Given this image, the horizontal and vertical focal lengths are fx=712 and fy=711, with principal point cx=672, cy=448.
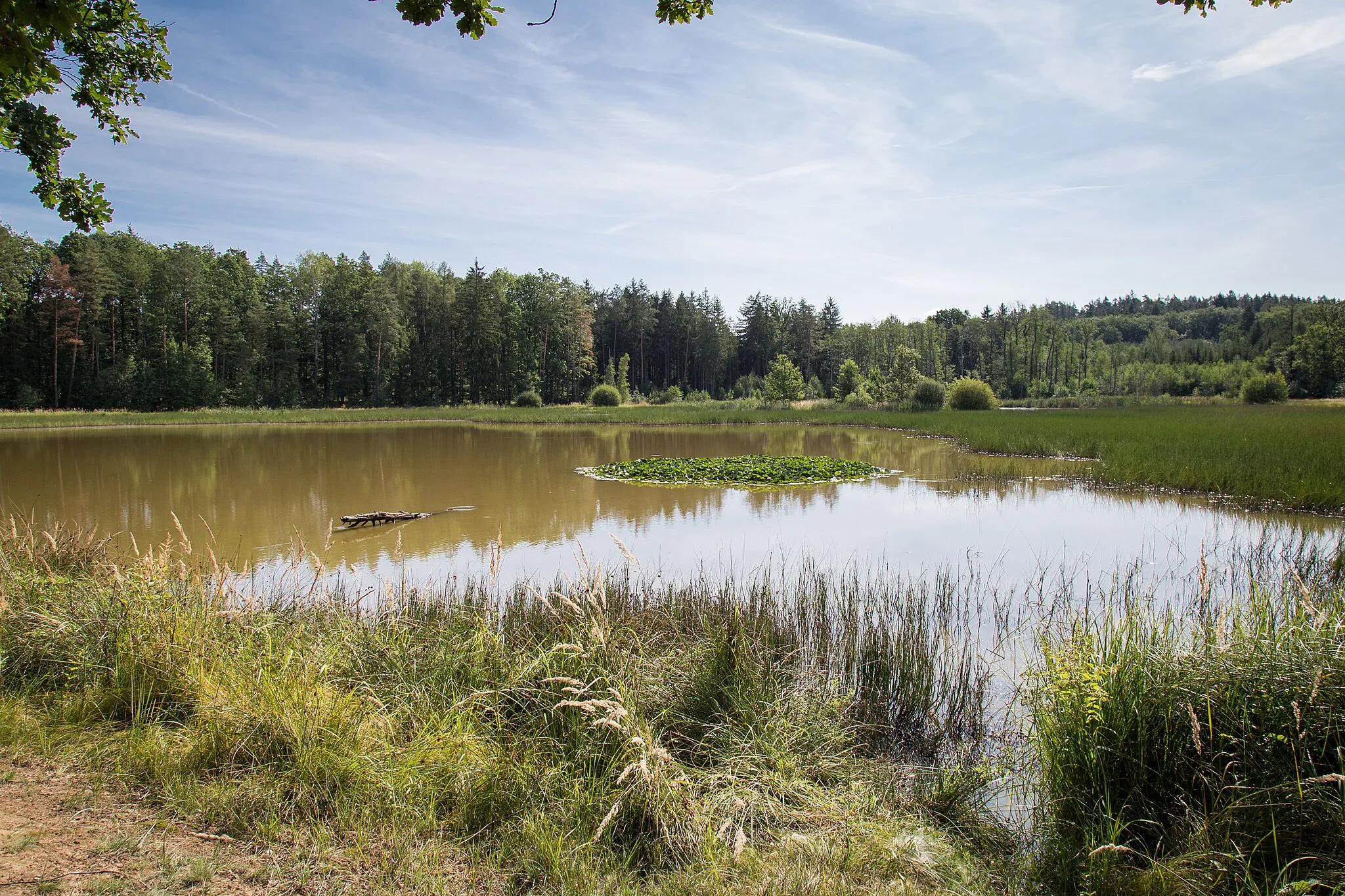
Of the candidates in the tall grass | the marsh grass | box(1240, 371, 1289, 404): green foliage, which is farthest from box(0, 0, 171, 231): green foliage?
box(1240, 371, 1289, 404): green foliage

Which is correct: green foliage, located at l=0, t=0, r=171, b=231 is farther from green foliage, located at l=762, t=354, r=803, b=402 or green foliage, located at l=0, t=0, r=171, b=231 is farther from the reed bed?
green foliage, located at l=762, t=354, r=803, b=402

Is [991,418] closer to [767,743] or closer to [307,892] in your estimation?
[767,743]

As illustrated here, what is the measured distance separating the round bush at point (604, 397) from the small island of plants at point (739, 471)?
3348 cm

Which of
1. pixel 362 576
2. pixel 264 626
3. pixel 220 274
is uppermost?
pixel 220 274

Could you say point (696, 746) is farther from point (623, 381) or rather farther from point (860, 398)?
point (623, 381)

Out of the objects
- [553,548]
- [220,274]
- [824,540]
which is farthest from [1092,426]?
[220,274]

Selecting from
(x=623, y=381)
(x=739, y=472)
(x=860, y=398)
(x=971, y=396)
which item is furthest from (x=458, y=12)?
(x=623, y=381)

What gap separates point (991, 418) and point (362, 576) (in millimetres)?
30154

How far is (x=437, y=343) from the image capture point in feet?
203

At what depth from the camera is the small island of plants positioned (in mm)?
17375

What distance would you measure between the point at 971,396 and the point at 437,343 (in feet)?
141

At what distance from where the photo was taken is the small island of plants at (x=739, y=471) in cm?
1738

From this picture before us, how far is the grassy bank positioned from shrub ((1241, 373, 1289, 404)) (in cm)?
1680

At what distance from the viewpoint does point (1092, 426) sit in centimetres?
2525
